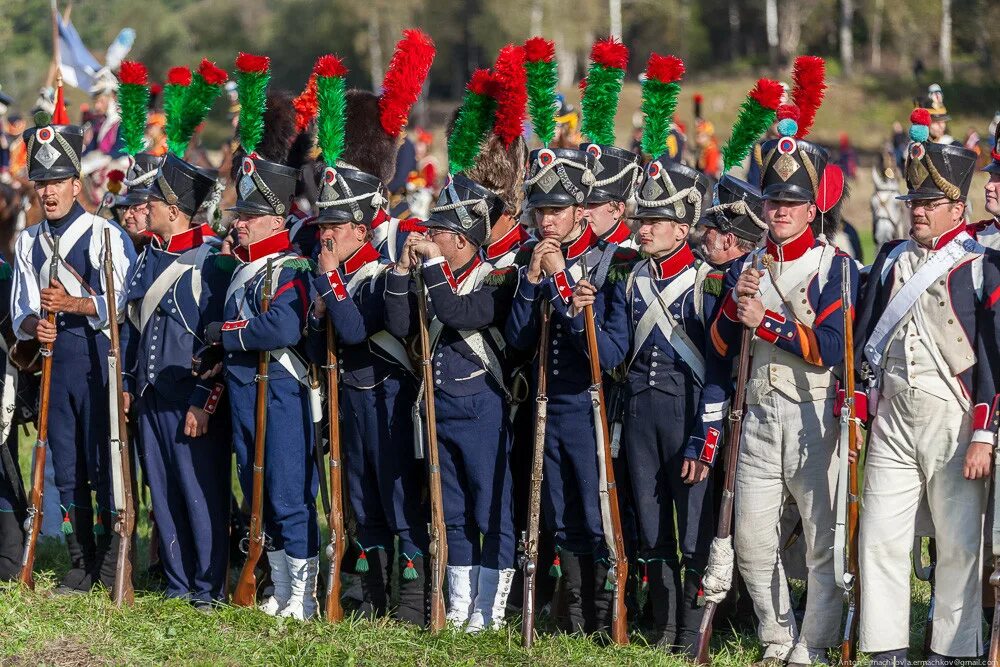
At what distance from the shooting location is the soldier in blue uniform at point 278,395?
7.19 metres

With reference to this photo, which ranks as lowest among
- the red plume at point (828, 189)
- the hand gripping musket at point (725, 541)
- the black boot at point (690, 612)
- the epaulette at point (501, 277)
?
the black boot at point (690, 612)

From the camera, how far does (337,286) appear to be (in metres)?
6.81

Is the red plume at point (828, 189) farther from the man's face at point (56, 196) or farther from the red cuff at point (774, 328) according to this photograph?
the man's face at point (56, 196)

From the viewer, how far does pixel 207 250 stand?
7.55m

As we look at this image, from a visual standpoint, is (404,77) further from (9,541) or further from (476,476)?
(9,541)

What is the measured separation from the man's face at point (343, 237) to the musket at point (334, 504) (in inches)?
18.1

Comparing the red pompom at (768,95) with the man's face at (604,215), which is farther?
the man's face at (604,215)

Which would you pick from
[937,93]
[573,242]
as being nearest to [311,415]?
[573,242]

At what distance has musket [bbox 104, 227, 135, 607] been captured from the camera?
7.37 meters

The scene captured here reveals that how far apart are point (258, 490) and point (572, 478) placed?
161cm

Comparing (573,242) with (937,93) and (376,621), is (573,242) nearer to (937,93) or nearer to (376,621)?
(376,621)

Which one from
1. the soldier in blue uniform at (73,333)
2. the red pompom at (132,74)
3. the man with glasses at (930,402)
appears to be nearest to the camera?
the man with glasses at (930,402)

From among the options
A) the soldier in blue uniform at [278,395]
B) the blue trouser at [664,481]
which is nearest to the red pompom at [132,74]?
the soldier in blue uniform at [278,395]

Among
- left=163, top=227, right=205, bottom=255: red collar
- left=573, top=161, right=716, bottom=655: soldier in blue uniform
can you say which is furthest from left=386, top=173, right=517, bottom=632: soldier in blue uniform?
left=163, top=227, right=205, bottom=255: red collar
